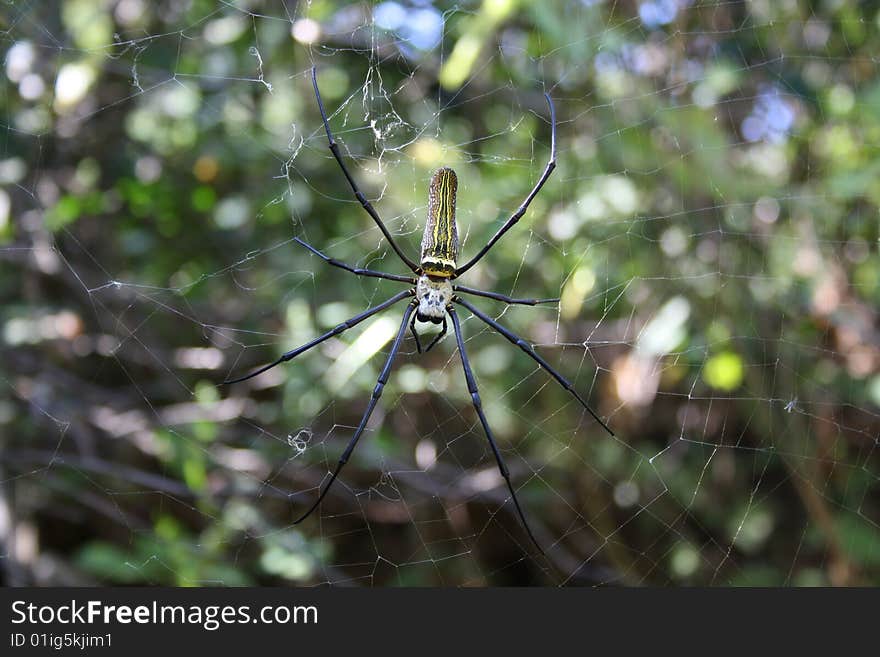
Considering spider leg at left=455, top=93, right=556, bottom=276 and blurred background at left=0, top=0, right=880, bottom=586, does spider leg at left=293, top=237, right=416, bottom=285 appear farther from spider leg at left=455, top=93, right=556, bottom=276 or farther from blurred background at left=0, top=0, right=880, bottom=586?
blurred background at left=0, top=0, right=880, bottom=586

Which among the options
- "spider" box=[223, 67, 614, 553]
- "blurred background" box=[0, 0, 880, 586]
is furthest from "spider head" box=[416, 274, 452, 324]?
"blurred background" box=[0, 0, 880, 586]

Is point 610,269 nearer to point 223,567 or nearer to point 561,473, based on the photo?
point 561,473

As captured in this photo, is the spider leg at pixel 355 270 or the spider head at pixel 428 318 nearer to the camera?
the spider leg at pixel 355 270

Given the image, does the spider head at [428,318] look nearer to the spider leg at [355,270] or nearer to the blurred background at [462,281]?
the spider leg at [355,270]

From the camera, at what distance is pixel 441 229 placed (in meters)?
2.32

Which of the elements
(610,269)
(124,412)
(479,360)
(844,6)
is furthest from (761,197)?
Result: (124,412)

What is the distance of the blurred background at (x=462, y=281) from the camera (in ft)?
9.61

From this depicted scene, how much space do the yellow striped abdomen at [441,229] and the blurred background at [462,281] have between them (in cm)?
44

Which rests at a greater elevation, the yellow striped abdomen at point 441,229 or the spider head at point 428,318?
the yellow striped abdomen at point 441,229

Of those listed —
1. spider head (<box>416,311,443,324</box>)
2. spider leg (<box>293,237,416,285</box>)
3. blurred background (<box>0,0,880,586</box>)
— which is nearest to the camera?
spider leg (<box>293,237,416,285</box>)

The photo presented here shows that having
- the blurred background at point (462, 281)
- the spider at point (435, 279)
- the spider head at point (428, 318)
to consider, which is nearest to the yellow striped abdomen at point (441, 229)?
the spider at point (435, 279)

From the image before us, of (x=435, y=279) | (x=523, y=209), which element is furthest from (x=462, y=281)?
(x=523, y=209)

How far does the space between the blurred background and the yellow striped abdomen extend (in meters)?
0.44

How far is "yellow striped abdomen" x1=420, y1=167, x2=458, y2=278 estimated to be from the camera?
88.4 inches
